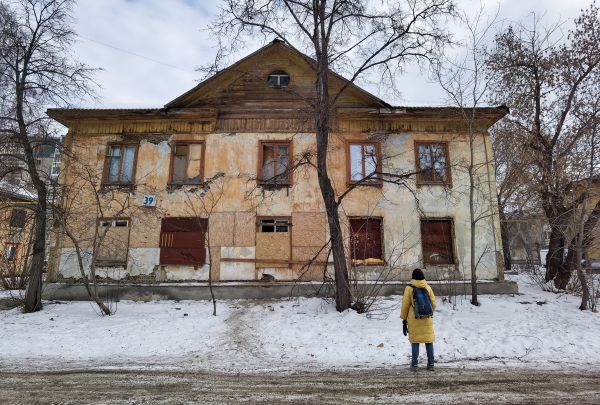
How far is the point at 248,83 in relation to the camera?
51.4ft

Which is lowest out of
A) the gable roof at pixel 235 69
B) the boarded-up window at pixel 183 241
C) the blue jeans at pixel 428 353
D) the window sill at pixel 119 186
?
the blue jeans at pixel 428 353

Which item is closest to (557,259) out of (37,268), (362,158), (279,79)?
(362,158)

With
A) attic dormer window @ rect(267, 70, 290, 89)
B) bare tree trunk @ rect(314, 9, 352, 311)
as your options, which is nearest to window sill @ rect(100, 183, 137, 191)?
attic dormer window @ rect(267, 70, 290, 89)

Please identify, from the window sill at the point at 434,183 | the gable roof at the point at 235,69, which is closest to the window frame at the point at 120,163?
the gable roof at the point at 235,69

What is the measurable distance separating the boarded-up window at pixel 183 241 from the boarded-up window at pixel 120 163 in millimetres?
2474

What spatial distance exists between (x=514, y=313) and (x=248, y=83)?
41.2 ft

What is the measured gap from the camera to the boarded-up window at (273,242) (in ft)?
45.9

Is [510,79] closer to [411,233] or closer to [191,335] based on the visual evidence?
[411,233]

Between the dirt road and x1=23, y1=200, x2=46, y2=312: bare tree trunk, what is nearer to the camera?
the dirt road

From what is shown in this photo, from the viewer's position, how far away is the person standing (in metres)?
6.60

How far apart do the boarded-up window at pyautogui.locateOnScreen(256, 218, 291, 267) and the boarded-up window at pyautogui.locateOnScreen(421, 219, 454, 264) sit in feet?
16.9

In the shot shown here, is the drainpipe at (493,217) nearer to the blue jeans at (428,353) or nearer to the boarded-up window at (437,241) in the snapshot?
the boarded-up window at (437,241)

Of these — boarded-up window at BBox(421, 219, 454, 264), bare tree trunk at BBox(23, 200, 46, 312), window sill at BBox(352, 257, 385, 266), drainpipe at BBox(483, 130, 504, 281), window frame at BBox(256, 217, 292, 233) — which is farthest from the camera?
window frame at BBox(256, 217, 292, 233)

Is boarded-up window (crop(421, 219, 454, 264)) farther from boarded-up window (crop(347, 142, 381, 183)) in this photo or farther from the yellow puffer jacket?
the yellow puffer jacket
